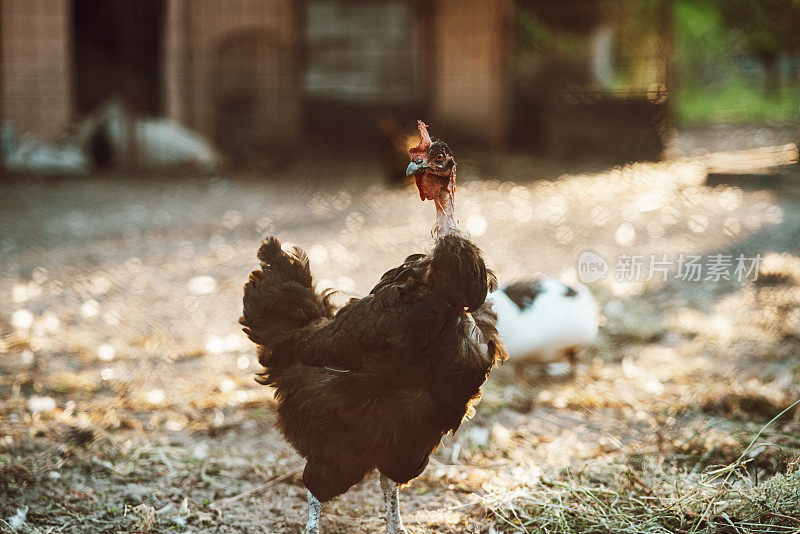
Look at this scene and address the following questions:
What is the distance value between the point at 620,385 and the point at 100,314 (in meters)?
3.27

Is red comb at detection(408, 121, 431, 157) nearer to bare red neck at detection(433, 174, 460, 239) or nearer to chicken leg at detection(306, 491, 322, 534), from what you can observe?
bare red neck at detection(433, 174, 460, 239)

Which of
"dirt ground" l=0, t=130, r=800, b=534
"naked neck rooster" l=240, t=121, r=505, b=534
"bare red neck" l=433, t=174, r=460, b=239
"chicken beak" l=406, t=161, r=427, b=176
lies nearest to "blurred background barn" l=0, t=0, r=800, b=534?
"dirt ground" l=0, t=130, r=800, b=534

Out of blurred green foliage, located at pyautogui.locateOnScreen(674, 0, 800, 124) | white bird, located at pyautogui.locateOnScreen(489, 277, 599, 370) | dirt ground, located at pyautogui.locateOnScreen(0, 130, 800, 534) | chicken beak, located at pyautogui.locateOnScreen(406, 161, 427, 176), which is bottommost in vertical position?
dirt ground, located at pyautogui.locateOnScreen(0, 130, 800, 534)

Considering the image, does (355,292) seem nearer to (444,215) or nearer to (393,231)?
(444,215)

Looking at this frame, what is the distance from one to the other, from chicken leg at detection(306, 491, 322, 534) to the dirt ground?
0.49 ft

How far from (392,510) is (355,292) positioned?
2.88 ft

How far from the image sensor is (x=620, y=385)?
368cm

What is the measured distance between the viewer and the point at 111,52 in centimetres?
1127

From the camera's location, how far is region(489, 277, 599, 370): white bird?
3.59m

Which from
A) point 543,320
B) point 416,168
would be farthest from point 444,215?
point 543,320

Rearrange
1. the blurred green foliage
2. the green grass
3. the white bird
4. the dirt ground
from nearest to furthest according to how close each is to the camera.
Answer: the dirt ground → the white bird → the blurred green foliage → the green grass

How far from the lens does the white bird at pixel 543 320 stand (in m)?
3.59

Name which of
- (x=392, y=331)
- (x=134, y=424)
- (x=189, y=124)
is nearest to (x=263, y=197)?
(x=189, y=124)

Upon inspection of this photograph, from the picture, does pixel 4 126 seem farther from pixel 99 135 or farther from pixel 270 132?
pixel 270 132
